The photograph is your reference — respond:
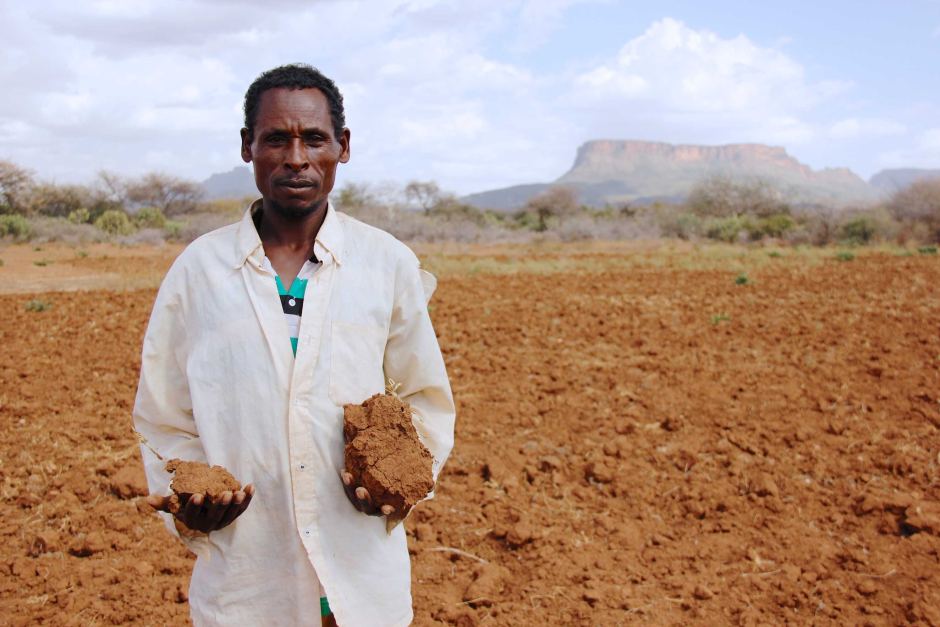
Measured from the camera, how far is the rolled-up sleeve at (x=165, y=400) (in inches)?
64.5

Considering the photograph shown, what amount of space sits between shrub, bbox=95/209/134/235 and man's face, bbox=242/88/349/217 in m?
28.4

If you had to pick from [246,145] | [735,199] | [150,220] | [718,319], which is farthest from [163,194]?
[246,145]

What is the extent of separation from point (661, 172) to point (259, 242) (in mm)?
135285

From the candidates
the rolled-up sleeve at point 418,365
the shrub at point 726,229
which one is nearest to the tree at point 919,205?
the shrub at point 726,229

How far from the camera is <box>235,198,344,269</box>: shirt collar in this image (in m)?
1.64

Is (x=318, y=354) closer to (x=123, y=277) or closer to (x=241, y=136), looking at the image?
(x=241, y=136)

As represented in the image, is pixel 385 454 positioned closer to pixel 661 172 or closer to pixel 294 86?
pixel 294 86

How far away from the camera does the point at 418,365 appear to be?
5.82ft

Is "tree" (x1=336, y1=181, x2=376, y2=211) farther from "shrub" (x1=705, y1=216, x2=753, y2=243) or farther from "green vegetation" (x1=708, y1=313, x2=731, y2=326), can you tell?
"green vegetation" (x1=708, y1=313, x2=731, y2=326)

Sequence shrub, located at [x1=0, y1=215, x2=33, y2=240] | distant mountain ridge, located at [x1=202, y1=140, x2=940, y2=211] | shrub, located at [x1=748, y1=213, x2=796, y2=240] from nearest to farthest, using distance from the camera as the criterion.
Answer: shrub, located at [x1=0, y1=215, x2=33, y2=240], shrub, located at [x1=748, y1=213, x2=796, y2=240], distant mountain ridge, located at [x1=202, y1=140, x2=940, y2=211]

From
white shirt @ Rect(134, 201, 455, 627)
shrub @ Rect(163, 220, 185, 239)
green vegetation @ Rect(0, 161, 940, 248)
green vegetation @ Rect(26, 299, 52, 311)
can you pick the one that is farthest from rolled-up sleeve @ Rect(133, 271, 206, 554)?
shrub @ Rect(163, 220, 185, 239)

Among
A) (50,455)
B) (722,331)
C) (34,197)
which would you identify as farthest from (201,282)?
(34,197)

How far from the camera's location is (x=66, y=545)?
12.4ft

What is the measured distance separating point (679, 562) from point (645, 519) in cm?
49
